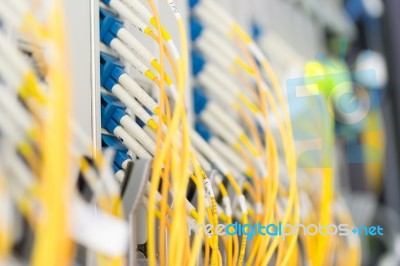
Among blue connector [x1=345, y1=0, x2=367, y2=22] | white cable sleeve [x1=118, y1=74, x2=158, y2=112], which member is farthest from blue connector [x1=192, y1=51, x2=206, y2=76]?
blue connector [x1=345, y1=0, x2=367, y2=22]

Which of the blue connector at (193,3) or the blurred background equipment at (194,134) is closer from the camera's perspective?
the blurred background equipment at (194,134)

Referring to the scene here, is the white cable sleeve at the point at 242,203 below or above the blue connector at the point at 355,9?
below

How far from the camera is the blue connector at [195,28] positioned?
1.28m

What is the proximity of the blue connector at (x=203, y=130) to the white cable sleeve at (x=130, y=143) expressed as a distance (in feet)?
1.12

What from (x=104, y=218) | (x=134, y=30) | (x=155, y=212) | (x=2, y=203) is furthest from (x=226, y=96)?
(x=2, y=203)

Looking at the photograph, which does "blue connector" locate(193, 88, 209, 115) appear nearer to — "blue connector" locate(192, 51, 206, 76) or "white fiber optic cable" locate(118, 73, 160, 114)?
"blue connector" locate(192, 51, 206, 76)

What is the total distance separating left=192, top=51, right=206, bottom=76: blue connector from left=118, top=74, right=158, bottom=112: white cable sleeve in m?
0.39

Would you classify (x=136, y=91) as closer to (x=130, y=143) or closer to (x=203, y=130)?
(x=130, y=143)

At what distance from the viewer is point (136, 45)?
0.93 metres

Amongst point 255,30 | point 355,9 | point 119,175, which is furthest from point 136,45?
point 355,9

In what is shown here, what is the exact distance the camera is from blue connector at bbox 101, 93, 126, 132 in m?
0.91

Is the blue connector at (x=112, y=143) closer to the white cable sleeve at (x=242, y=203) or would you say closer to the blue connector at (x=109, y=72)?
the blue connector at (x=109, y=72)

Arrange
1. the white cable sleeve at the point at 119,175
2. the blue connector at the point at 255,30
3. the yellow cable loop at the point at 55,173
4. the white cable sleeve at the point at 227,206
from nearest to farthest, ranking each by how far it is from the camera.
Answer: the yellow cable loop at the point at 55,173 → the white cable sleeve at the point at 119,175 → the white cable sleeve at the point at 227,206 → the blue connector at the point at 255,30

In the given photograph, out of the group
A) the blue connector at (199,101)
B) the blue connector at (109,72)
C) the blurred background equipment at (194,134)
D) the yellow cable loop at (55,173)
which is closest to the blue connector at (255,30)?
the blurred background equipment at (194,134)
